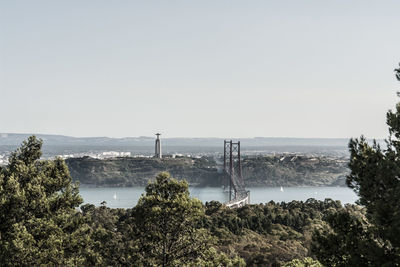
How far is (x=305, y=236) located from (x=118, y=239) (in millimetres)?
14987

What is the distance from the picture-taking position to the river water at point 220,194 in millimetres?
64400

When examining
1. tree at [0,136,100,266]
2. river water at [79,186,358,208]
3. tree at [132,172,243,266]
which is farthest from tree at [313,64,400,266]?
river water at [79,186,358,208]

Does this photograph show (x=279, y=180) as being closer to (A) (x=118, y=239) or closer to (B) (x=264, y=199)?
(B) (x=264, y=199)

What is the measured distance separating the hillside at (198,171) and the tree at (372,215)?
76.4 metres

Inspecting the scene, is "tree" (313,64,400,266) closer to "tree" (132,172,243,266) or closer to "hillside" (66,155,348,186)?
"tree" (132,172,243,266)

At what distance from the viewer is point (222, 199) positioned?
63.6 m

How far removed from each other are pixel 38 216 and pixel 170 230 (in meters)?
2.53

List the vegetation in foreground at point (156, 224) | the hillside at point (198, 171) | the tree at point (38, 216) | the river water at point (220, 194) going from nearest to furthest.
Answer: the vegetation in foreground at point (156, 224), the tree at point (38, 216), the river water at point (220, 194), the hillside at point (198, 171)

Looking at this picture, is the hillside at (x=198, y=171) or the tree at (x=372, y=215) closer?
the tree at (x=372, y=215)

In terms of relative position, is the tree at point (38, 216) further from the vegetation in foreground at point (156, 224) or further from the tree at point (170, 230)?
the tree at point (170, 230)

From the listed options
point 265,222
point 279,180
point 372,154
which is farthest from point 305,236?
point 279,180

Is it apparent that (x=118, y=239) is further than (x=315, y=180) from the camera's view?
No

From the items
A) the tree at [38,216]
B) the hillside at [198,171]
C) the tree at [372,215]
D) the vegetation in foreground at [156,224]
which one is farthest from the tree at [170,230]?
the hillside at [198,171]

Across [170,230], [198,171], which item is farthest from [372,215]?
[198,171]
